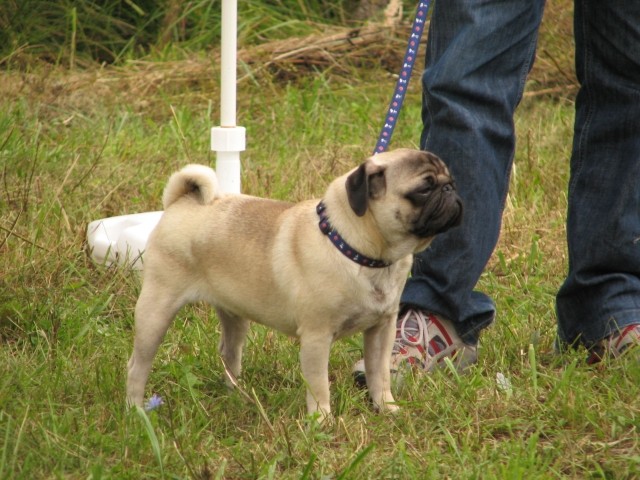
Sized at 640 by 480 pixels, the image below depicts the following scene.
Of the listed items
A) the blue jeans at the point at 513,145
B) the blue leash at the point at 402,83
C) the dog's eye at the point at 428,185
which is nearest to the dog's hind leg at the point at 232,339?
the blue jeans at the point at 513,145

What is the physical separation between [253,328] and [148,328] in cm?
66

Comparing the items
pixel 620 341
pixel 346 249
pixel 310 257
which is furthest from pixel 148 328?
pixel 620 341

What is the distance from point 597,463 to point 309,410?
2.62ft

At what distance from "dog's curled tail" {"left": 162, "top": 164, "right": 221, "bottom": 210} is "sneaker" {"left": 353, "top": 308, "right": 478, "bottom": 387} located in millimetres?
731

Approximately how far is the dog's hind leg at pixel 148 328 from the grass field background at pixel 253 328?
9 cm

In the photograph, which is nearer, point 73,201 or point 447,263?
point 447,263

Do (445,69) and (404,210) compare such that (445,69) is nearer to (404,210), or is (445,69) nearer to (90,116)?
(404,210)

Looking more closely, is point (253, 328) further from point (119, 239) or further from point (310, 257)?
point (310, 257)

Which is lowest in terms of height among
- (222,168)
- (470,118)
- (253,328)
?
(253,328)

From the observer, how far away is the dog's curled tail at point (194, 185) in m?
3.11

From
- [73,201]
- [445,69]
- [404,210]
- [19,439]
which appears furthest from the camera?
[73,201]

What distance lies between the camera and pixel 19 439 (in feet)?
8.23

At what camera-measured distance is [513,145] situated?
327 centimetres

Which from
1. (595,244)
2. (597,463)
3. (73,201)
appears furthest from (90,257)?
(597,463)
